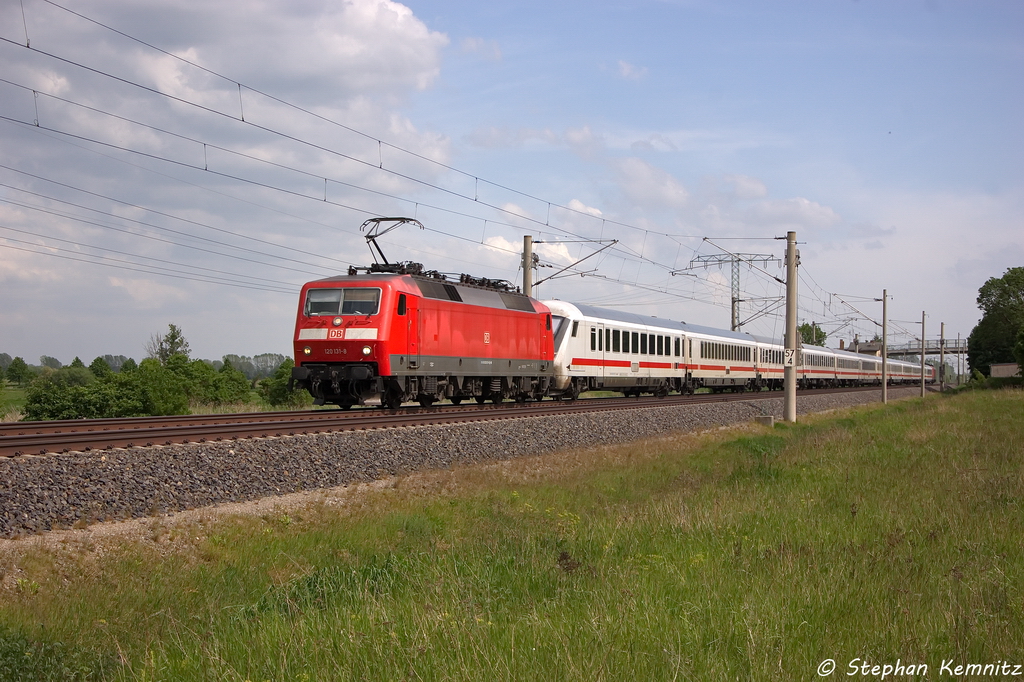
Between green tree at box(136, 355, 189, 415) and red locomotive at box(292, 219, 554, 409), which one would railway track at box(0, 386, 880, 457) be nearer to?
red locomotive at box(292, 219, 554, 409)

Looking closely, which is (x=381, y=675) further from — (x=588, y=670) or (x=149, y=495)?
(x=149, y=495)

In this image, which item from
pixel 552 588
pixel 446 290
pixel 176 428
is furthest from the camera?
pixel 446 290

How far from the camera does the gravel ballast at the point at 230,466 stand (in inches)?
374

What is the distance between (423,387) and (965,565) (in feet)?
55.7

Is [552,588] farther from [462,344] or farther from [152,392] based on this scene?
[152,392]

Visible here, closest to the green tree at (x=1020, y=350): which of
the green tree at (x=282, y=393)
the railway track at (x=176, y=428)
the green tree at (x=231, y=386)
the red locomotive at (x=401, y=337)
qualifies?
the green tree at (x=282, y=393)

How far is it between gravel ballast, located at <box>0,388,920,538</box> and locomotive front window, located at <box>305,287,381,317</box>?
4.20m

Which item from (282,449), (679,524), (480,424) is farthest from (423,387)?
(679,524)

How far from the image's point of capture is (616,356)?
113ft

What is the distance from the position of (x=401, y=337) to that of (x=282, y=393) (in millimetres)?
28003

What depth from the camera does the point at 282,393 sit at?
46.6m

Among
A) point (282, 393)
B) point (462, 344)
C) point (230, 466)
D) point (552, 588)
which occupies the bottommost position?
point (552, 588)

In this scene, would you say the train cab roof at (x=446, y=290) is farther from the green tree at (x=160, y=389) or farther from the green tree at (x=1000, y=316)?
the green tree at (x=1000, y=316)

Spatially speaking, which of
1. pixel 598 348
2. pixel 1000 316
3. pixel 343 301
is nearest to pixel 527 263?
pixel 598 348
